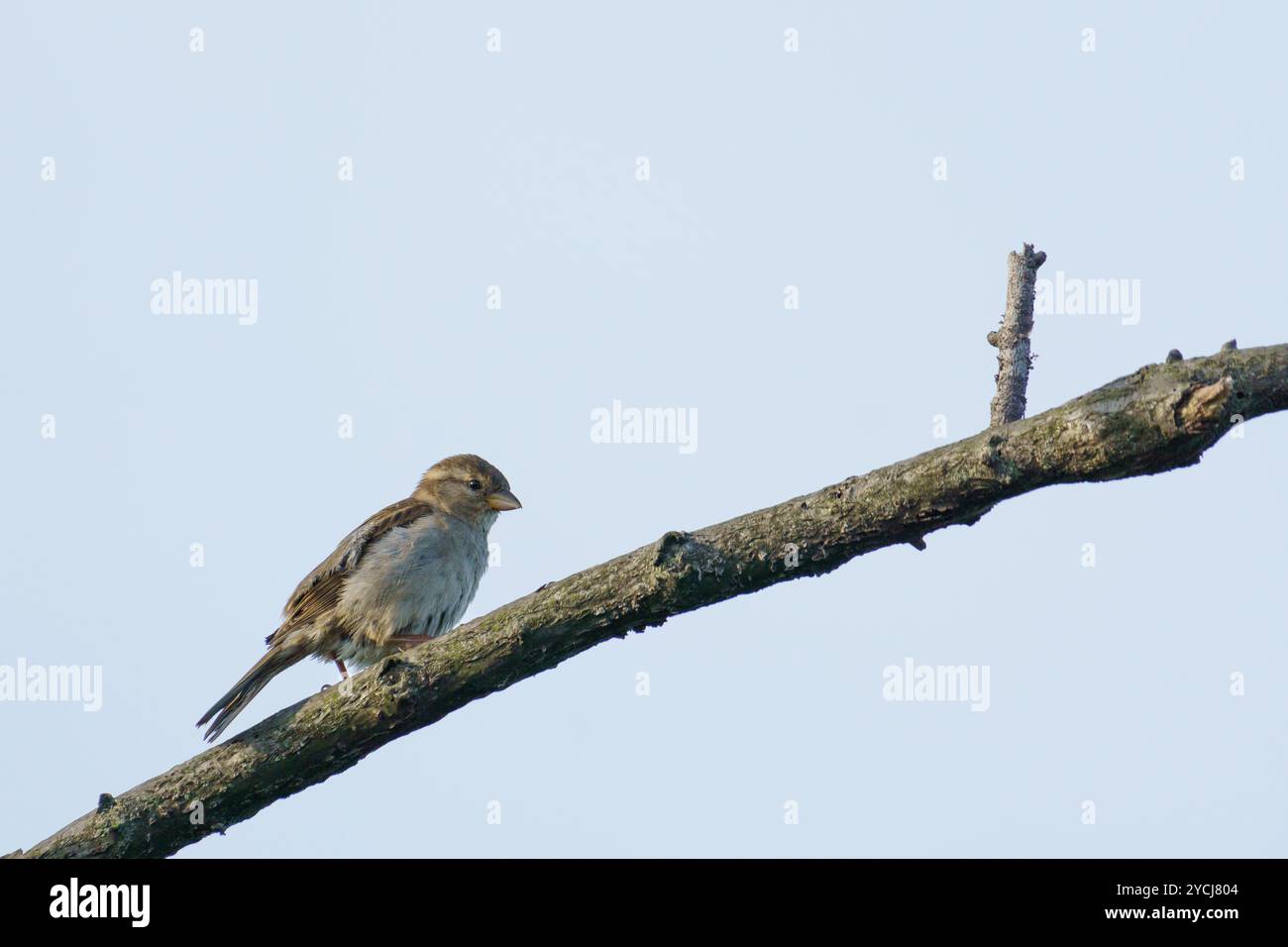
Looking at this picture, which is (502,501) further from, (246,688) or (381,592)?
(246,688)

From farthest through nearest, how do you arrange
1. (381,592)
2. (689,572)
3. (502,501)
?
(502,501)
(381,592)
(689,572)

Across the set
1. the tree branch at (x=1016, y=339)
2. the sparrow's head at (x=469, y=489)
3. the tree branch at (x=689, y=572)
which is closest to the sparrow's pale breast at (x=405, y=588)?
the sparrow's head at (x=469, y=489)

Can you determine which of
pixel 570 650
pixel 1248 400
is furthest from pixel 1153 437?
pixel 570 650

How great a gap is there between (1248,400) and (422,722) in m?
2.82

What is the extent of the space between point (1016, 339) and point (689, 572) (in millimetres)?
1600

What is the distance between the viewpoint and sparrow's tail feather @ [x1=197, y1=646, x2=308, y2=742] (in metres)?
6.83

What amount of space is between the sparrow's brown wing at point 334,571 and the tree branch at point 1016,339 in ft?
14.3

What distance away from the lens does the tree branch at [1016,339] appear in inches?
192

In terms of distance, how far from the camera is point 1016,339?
16.5 ft

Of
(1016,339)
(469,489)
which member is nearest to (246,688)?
(469,489)

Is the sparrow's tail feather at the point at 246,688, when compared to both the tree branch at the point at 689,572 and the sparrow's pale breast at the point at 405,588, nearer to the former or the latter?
the sparrow's pale breast at the point at 405,588

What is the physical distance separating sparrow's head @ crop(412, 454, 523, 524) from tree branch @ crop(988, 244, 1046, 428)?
193 inches
